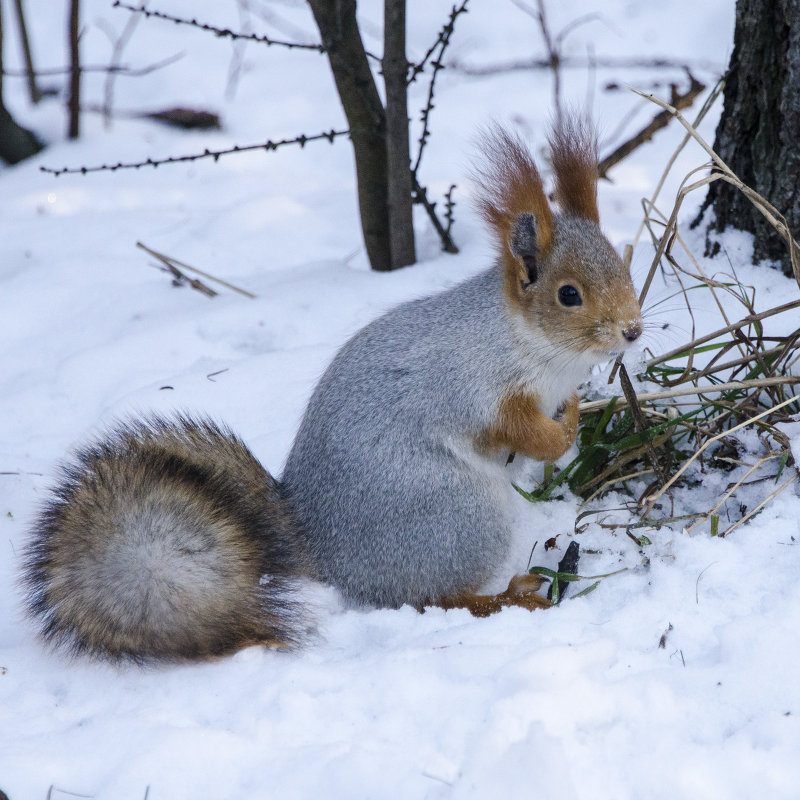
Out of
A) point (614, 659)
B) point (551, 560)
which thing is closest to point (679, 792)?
point (614, 659)

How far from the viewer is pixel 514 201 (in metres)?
1.74

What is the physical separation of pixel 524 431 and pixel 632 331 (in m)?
0.29

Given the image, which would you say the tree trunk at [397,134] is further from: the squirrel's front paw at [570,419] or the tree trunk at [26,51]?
the tree trunk at [26,51]

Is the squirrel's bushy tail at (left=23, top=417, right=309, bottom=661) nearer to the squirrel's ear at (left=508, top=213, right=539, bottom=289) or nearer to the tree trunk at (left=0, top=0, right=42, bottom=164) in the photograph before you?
the squirrel's ear at (left=508, top=213, right=539, bottom=289)

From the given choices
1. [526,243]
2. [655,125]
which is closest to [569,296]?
[526,243]

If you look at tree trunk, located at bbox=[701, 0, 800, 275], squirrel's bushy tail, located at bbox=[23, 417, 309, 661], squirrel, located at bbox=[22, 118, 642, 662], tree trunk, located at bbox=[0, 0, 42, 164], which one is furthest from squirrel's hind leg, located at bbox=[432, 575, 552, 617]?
tree trunk, located at bbox=[0, 0, 42, 164]

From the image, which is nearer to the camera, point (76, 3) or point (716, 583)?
point (716, 583)

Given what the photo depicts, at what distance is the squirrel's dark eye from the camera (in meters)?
1.73

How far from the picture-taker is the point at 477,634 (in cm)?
156

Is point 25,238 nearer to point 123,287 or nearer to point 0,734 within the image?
point 123,287

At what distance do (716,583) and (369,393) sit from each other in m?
0.72

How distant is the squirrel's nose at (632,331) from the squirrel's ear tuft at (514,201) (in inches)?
8.5

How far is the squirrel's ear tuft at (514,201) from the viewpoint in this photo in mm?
1726

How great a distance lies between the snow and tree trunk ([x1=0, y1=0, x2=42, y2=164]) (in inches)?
3.2
